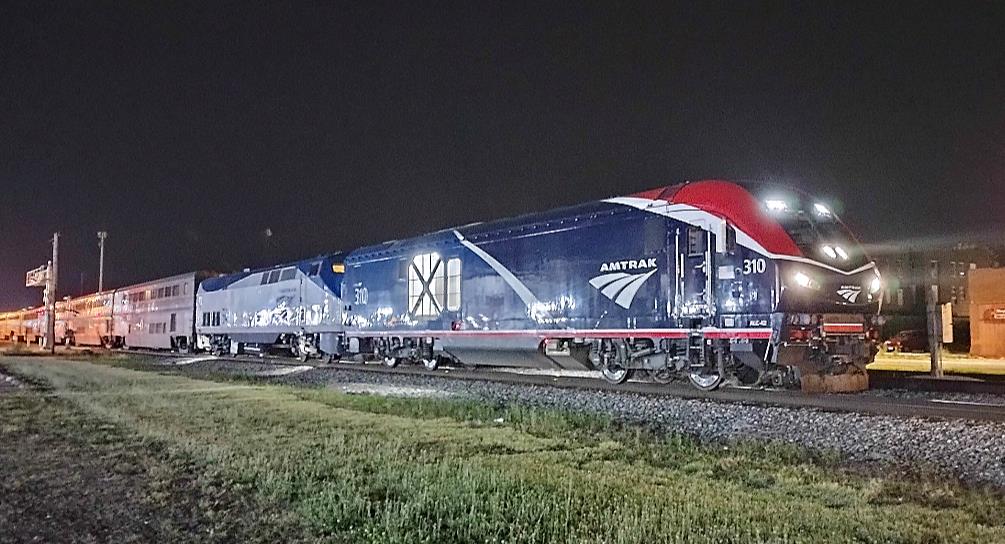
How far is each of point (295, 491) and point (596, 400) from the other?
8.27 metres

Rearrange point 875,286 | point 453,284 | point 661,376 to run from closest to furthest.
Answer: point 875,286, point 661,376, point 453,284

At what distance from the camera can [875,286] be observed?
15.0 metres

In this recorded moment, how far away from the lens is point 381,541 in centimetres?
579

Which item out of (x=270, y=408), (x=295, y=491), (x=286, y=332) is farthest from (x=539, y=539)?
(x=286, y=332)

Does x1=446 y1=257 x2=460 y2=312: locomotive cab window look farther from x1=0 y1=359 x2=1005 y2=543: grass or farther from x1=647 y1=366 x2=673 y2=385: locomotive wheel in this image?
x1=0 y1=359 x2=1005 y2=543: grass

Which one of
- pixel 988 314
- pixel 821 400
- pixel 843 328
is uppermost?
pixel 988 314

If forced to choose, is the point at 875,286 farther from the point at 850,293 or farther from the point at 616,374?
the point at 616,374

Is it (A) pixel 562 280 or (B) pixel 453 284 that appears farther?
(B) pixel 453 284

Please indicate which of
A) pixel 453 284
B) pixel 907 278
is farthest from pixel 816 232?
pixel 453 284

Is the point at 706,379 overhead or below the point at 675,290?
below

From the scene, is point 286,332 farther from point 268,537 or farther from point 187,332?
point 268,537

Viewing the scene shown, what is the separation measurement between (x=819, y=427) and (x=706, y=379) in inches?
171

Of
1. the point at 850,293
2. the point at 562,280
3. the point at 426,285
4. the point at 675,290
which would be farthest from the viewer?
the point at 426,285

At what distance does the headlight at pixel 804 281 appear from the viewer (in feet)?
45.3
